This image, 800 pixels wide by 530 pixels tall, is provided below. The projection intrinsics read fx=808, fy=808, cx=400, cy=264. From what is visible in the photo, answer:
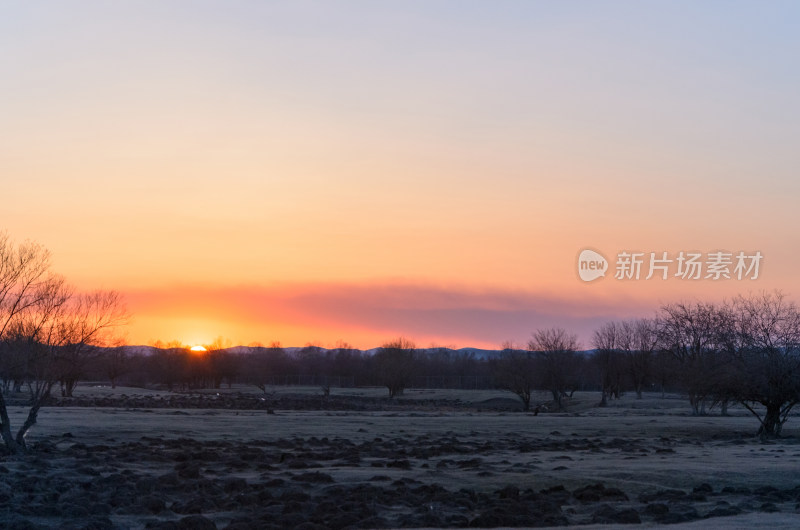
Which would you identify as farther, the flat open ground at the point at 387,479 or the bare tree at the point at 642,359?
the bare tree at the point at 642,359

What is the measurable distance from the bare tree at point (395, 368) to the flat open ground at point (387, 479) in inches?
2407

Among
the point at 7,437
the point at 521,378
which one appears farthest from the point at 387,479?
the point at 521,378

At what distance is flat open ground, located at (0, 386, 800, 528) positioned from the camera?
18000 millimetres

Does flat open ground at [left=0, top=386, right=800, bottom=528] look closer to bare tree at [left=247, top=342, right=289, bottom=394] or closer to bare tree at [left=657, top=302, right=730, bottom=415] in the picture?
bare tree at [left=657, top=302, right=730, bottom=415]

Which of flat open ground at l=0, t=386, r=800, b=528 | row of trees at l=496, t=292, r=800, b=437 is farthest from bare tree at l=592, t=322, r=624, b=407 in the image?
flat open ground at l=0, t=386, r=800, b=528

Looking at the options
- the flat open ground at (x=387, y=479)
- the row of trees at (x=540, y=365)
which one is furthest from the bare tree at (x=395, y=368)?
the flat open ground at (x=387, y=479)

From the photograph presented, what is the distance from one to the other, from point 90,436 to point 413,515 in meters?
24.9

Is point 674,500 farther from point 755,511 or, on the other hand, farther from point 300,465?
point 300,465

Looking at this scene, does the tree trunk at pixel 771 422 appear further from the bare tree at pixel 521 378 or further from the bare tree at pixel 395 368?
the bare tree at pixel 395 368

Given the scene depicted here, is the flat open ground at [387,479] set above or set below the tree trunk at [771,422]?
below

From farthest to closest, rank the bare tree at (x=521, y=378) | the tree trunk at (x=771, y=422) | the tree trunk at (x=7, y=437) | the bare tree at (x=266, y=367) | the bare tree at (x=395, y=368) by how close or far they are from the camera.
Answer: the bare tree at (x=266, y=367)
the bare tree at (x=395, y=368)
the bare tree at (x=521, y=378)
the tree trunk at (x=771, y=422)
the tree trunk at (x=7, y=437)

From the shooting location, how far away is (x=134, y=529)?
17.1 meters

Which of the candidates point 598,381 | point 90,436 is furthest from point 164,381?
point 90,436

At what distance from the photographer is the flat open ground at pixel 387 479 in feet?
59.1
